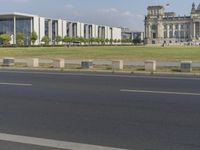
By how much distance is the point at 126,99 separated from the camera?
469 inches

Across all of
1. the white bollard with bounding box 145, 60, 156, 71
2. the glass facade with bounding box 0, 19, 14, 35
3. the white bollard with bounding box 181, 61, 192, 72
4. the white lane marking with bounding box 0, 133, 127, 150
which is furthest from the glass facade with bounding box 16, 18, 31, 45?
the white lane marking with bounding box 0, 133, 127, 150

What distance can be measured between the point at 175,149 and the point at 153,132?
1.11m

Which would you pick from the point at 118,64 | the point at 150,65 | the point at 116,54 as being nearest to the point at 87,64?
the point at 118,64

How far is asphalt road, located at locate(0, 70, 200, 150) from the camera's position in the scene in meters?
7.20

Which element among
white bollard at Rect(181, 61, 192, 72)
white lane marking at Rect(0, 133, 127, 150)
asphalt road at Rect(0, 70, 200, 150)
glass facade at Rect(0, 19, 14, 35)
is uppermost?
glass facade at Rect(0, 19, 14, 35)

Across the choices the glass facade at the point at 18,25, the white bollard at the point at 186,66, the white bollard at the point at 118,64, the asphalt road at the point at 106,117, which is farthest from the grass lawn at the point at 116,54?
the glass facade at the point at 18,25

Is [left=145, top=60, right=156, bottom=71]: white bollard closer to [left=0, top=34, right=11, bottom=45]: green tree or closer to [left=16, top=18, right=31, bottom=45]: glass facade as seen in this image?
[left=0, top=34, right=11, bottom=45]: green tree

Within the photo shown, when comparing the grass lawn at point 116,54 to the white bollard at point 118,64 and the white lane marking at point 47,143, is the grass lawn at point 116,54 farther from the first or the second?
the white lane marking at point 47,143

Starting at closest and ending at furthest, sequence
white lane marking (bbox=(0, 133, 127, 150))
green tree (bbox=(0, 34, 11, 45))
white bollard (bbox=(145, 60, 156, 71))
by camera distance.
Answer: white lane marking (bbox=(0, 133, 127, 150)) < white bollard (bbox=(145, 60, 156, 71)) < green tree (bbox=(0, 34, 11, 45))

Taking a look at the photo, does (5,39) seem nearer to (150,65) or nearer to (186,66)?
(150,65)

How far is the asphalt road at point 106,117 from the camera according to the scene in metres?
7.20

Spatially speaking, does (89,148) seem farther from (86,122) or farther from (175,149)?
(86,122)

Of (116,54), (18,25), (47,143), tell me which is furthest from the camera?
(18,25)

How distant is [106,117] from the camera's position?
9.19 metres
